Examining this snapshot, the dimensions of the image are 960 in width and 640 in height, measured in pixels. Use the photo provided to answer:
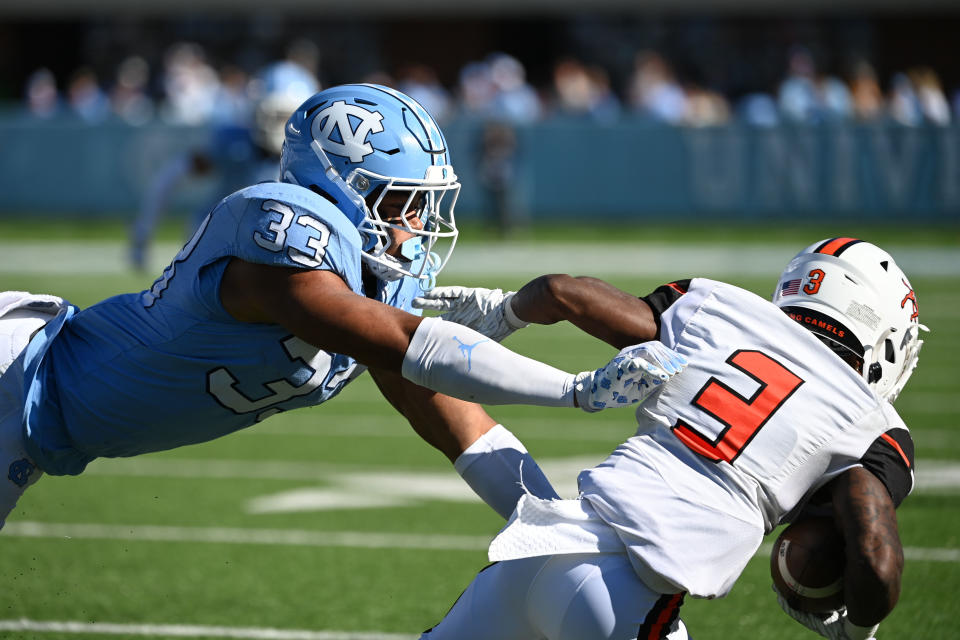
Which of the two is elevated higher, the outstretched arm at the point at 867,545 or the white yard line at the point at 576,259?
the outstretched arm at the point at 867,545

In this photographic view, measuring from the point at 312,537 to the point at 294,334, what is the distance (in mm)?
2364

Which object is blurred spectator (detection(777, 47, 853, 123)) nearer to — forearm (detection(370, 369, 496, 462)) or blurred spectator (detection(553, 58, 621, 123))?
blurred spectator (detection(553, 58, 621, 123))

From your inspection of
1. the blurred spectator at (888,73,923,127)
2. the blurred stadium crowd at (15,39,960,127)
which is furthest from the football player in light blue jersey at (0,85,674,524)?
the blurred spectator at (888,73,923,127)

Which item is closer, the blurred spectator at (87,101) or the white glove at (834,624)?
the white glove at (834,624)

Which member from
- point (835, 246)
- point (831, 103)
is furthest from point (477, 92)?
point (835, 246)

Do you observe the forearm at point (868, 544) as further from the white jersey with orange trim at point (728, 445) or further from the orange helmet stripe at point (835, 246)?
the orange helmet stripe at point (835, 246)

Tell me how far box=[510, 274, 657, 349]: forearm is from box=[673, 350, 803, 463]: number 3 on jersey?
0.22 meters

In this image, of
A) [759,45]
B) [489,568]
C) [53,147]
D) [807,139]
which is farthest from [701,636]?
[759,45]

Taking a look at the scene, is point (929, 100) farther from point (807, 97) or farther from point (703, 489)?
point (703, 489)

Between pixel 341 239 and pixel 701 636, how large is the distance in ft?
5.92

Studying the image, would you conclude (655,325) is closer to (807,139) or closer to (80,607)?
(80,607)

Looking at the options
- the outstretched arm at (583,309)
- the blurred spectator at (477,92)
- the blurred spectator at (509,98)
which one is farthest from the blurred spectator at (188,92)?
the outstretched arm at (583,309)

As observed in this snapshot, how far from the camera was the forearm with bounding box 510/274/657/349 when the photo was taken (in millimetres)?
2699

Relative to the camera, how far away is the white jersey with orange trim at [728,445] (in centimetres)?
247
